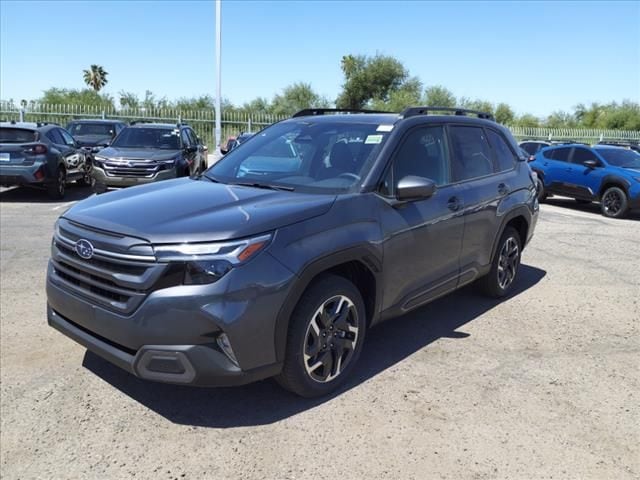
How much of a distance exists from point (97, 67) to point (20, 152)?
65148 mm

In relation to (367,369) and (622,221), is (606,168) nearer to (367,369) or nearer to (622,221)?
(622,221)

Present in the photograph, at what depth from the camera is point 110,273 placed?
9.97ft

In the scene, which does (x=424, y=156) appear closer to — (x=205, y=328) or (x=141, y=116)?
(x=205, y=328)

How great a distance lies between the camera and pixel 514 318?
201 inches

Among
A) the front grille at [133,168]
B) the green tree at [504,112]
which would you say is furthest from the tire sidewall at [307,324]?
the green tree at [504,112]

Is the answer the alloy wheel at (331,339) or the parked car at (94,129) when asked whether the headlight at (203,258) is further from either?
the parked car at (94,129)

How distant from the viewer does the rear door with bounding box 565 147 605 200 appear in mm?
12891

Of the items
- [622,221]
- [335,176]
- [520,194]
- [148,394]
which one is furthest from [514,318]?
[622,221]

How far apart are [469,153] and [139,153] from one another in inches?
319

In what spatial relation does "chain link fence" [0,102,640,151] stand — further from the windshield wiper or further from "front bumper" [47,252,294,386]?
"front bumper" [47,252,294,386]

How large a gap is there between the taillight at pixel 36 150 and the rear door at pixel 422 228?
9.53 m

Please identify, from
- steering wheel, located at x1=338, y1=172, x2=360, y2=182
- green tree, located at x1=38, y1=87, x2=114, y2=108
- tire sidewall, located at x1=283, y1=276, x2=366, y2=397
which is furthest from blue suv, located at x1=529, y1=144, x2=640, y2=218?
green tree, located at x1=38, y1=87, x2=114, y2=108

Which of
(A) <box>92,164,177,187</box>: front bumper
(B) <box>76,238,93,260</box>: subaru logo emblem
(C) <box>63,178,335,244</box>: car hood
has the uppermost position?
(C) <box>63,178,335,244</box>: car hood

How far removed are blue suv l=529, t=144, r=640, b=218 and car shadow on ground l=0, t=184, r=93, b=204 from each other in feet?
34.6
